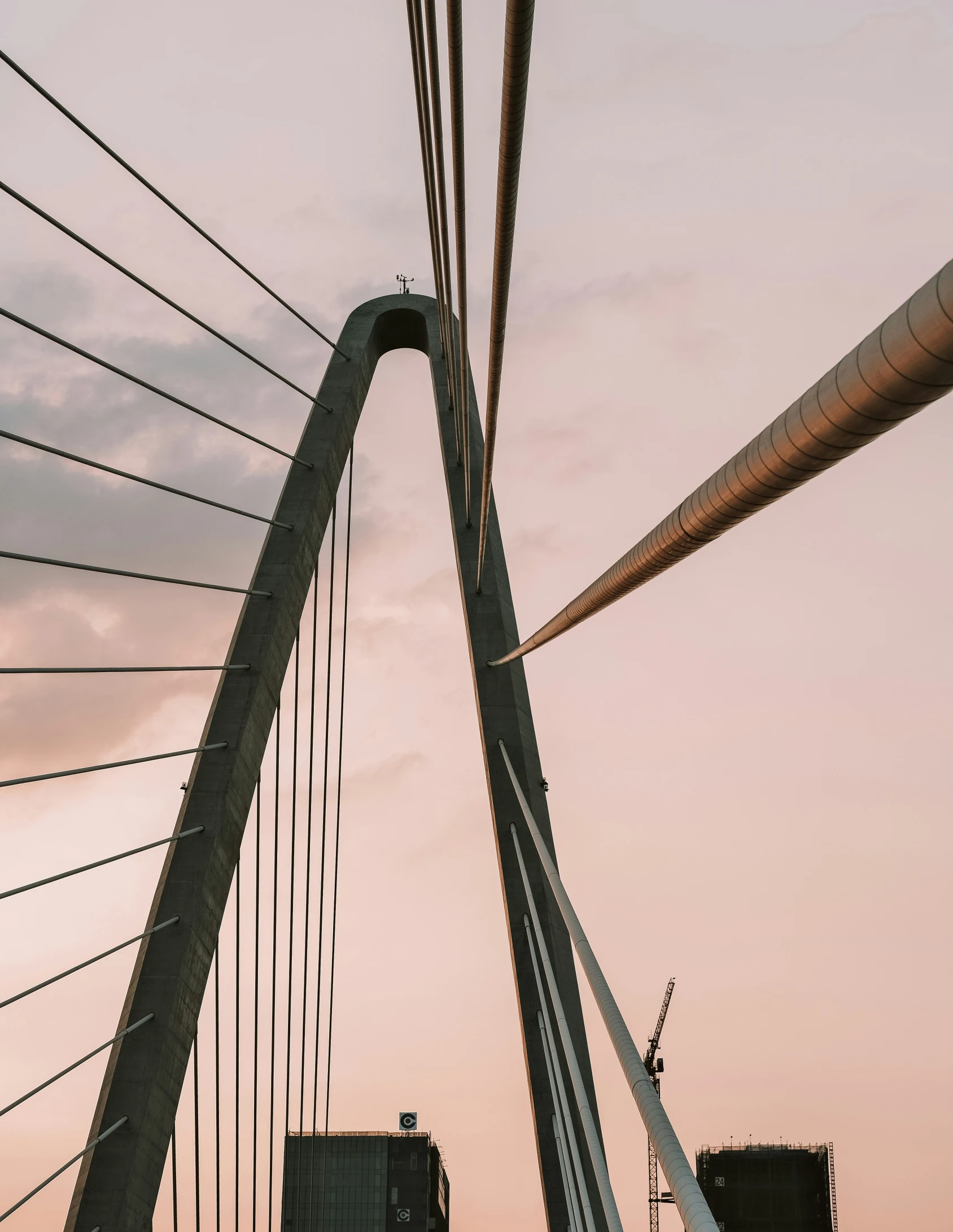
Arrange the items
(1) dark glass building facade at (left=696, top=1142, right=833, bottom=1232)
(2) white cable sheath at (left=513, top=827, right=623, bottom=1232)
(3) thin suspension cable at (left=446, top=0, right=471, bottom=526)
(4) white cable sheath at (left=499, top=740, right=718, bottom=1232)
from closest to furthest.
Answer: (4) white cable sheath at (left=499, top=740, right=718, bottom=1232), (3) thin suspension cable at (left=446, top=0, right=471, bottom=526), (2) white cable sheath at (left=513, top=827, right=623, bottom=1232), (1) dark glass building facade at (left=696, top=1142, right=833, bottom=1232)

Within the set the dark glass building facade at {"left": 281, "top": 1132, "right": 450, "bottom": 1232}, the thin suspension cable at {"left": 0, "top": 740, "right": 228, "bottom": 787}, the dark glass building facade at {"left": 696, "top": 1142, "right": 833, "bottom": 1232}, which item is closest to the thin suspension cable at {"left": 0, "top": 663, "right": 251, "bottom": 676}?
the thin suspension cable at {"left": 0, "top": 740, "right": 228, "bottom": 787}

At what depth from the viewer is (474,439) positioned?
19500 millimetres

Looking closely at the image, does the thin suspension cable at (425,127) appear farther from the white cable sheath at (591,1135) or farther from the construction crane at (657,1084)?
the construction crane at (657,1084)

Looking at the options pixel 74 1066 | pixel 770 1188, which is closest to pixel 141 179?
pixel 74 1066

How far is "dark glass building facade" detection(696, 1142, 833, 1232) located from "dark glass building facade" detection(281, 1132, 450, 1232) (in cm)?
3266

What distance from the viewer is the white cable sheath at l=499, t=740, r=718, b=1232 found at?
478cm

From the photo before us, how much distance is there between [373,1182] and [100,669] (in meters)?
125

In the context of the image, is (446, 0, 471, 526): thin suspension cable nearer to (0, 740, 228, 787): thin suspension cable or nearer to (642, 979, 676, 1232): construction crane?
(0, 740, 228, 787): thin suspension cable

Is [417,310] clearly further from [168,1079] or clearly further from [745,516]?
[745,516]

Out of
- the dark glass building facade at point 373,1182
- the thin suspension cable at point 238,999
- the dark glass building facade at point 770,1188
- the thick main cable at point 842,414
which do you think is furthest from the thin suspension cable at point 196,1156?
the dark glass building facade at point 373,1182

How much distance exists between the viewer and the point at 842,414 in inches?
138

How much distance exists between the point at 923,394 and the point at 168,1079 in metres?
12.0

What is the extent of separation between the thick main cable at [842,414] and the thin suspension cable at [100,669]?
683cm

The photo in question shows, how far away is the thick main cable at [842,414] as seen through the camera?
298 centimetres
